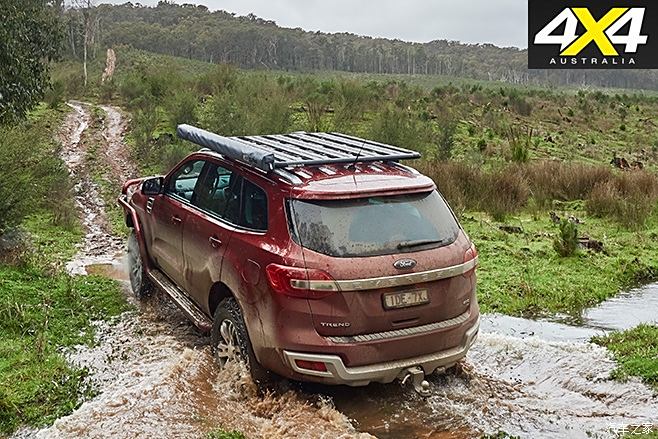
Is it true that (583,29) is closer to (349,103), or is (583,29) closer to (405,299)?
(349,103)

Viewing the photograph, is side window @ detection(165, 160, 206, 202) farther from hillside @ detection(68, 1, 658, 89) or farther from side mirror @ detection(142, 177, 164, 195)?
hillside @ detection(68, 1, 658, 89)

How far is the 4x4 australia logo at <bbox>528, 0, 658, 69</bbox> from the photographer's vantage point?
1978 centimetres

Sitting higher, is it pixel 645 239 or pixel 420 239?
pixel 420 239

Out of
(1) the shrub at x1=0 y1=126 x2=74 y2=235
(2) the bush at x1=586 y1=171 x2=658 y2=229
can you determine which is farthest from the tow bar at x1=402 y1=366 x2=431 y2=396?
(2) the bush at x1=586 y1=171 x2=658 y2=229

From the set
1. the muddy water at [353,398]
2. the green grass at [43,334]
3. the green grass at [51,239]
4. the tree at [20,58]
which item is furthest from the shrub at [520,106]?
the green grass at [43,334]

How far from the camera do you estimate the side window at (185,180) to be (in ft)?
21.3

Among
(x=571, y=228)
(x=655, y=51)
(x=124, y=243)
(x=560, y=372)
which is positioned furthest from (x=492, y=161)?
(x=560, y=372)

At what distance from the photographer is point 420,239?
196 inches

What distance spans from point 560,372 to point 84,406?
3860 millimetres

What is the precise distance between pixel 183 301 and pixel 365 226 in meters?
2.21

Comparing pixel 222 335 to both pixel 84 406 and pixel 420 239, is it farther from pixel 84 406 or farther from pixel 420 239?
pixel 420 239

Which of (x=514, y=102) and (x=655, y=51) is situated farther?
(x=514, y=102)

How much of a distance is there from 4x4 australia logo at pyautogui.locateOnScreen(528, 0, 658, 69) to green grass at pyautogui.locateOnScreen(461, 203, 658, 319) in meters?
9.42

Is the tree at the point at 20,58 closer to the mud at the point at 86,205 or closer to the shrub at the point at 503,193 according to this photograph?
the mud at the point at 86,205
